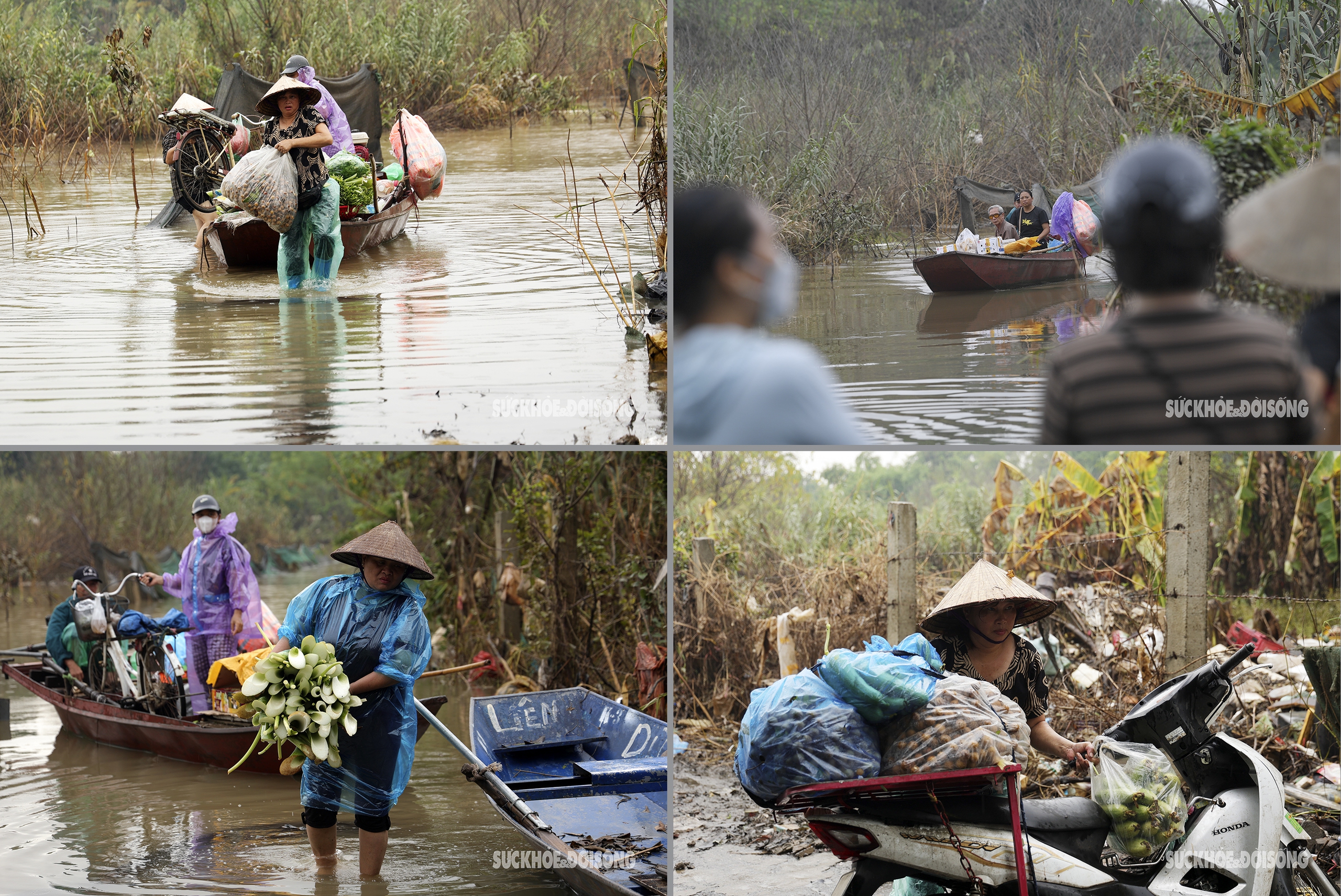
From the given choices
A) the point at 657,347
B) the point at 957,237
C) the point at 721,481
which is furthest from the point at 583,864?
the point at 957,237

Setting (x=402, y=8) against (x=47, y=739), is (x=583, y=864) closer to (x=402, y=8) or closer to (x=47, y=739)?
(x=402, y=8)

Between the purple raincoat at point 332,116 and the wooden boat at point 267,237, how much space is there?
0.34m

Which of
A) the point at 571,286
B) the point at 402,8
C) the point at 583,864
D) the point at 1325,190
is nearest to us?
the point at 1325,190

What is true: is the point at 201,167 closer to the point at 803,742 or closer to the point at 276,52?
the point at 276,52

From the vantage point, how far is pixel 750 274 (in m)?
2.45

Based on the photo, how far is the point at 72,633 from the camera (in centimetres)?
653

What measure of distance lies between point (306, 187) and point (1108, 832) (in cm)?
387

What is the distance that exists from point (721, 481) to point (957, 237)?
1.54 meters

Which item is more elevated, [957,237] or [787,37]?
[787,37]

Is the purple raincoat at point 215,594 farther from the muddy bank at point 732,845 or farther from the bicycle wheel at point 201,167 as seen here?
the muddy bank at point 732,845

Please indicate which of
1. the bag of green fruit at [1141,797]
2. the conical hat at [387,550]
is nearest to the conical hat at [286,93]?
the conical hat at [387,550]

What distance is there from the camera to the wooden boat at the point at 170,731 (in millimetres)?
5391

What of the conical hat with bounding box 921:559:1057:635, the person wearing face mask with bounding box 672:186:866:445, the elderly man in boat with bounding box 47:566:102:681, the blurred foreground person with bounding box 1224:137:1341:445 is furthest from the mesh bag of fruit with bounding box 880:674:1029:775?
the elderly man in boat with bounding box 47:566:102:681

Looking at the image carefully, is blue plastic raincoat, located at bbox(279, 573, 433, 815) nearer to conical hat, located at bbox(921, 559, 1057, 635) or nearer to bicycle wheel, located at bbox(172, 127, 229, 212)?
conical hat, located at bbox(921, 559, 1057, 635)
